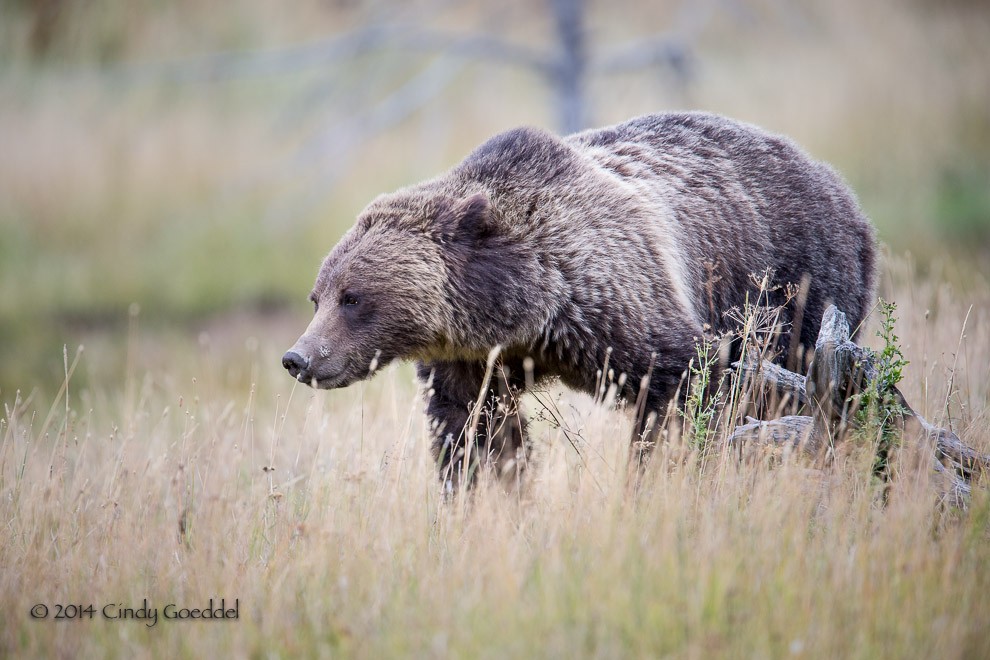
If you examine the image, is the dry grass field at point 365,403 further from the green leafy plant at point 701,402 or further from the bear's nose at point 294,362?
the bear's nose at point 294,362

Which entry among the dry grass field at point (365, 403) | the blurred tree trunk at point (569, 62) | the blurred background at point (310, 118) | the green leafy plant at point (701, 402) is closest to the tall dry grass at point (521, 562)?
the dry grass field at point (365, 403)

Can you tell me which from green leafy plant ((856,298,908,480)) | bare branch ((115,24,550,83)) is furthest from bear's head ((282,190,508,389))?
bare branch ((115,24,550,83))

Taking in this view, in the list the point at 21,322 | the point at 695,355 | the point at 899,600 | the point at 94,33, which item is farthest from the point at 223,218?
the point at 899,600

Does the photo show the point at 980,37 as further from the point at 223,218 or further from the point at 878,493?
the point at 878,493

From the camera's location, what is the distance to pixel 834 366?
4.97 meters

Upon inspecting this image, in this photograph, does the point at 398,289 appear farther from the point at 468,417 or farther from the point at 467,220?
the point at 468,417

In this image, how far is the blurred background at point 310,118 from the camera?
14492 mm

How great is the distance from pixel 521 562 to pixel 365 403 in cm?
308

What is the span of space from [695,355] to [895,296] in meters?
4.39

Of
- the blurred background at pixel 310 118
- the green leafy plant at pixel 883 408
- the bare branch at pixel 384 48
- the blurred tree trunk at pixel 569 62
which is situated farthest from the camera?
the blurred background at pixel 310 118

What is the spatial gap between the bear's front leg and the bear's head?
286mm

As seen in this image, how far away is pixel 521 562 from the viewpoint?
416cm

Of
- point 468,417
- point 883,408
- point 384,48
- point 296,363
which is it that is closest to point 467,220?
point 468,417

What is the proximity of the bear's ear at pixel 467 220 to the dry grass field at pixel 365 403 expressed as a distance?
98 centimetres
